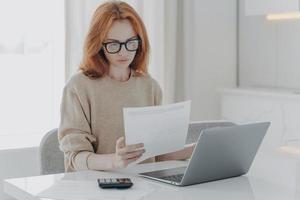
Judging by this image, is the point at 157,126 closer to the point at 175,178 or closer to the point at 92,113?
the point at 175,178

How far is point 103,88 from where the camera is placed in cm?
210

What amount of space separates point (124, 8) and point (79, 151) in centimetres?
49

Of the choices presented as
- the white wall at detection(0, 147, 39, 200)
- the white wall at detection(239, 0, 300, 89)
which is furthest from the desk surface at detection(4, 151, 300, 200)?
the white wall at detection(239, 0, 300, 89)

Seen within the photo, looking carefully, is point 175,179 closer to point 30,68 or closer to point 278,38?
point 30,68

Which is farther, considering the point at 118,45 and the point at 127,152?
the point at 118,45

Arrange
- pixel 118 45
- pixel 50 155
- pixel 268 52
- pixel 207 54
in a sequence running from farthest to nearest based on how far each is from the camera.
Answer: pixel 207 54 < pixel 268 52 < pixel 50 155 < pixel 118 45

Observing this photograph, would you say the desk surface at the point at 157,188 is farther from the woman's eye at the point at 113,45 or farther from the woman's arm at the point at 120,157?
the woman's eye at the point at 113,45

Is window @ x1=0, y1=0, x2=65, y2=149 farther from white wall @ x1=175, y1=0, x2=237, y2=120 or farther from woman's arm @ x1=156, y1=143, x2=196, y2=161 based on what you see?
woman's arm @ x1=156, y1=143, x2=196, y2=161

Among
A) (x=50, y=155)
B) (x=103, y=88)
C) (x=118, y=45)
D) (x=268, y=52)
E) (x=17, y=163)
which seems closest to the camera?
(x=118, y=45)

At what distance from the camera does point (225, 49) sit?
157 inches

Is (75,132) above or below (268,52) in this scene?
below

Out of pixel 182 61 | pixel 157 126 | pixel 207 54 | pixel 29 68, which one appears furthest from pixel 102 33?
pixel 207 54

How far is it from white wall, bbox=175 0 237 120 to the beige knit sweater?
5.55 ft

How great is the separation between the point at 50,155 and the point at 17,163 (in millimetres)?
1081
